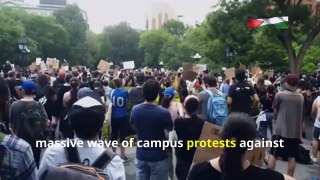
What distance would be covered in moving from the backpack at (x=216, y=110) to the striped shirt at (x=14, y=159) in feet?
15.9

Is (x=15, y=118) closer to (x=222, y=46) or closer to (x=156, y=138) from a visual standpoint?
(x=156, y=138)

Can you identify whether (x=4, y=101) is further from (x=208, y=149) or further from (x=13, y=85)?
(x=13, y=85)

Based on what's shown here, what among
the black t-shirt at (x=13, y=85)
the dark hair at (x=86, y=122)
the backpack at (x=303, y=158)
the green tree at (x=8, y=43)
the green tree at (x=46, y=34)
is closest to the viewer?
the dark hair at (x=86, y=122)

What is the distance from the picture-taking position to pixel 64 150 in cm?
332

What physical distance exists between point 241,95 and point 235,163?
5697 mm

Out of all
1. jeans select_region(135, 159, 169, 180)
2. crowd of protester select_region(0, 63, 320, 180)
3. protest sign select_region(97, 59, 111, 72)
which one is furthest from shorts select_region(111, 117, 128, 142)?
protest sign select_region(97, 59, 111, 72)

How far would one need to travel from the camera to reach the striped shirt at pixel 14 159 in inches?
119

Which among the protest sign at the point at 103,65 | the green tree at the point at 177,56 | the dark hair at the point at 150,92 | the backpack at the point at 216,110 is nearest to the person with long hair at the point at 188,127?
the dark hair at the point at 150,92

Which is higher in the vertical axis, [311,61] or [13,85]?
[13,85]

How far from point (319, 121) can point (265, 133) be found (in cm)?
124

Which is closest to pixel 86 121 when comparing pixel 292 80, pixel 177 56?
pixel 292 80

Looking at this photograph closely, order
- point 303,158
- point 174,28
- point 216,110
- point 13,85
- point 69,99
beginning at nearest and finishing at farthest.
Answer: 1. point 216,110
2. point 69,99
3. point 303,158
4. point 13,85
5. point 174,28

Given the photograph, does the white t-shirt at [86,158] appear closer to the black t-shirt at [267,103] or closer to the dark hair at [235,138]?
the dark hair at [235,138]

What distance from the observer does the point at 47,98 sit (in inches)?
378
